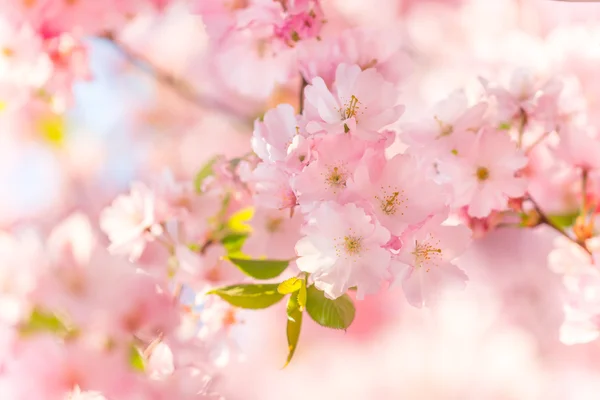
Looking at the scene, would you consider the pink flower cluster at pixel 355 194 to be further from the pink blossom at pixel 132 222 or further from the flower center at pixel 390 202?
the pink blossom at pixel 132 222

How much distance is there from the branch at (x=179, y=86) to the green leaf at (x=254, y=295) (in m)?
0.51

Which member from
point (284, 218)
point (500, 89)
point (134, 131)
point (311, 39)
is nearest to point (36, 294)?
point (284, 218)

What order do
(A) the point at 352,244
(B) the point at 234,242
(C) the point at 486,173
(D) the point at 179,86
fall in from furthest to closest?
(D) the point at 179,86
(B) the point at 234,242
(C) the point at 486,173
(A) the point at 352,244

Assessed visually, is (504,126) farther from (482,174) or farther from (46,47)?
(46,47)

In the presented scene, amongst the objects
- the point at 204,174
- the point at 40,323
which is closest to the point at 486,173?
the point at 204,174

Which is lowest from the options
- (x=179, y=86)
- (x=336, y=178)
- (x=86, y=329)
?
(x=179, y=86)

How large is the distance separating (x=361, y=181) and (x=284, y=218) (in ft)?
0.62

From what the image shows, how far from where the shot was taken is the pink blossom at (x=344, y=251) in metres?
0.42

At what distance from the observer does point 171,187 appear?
0.63m

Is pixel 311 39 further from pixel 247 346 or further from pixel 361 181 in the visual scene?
pixel 247 346

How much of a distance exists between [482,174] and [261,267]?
0.23 meters

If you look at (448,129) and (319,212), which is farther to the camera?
(448,129)

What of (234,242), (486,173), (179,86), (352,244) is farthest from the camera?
(179,86)

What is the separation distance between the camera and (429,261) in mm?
453
